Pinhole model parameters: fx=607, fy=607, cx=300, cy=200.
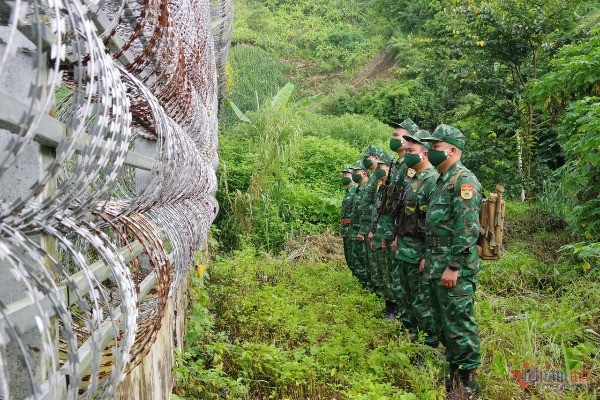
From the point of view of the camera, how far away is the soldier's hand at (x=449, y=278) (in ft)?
13.1

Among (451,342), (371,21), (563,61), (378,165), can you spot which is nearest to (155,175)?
(451,342)

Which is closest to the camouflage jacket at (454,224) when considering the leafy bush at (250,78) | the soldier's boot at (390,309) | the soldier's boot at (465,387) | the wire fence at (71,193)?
the soldier's boot at (465,387)

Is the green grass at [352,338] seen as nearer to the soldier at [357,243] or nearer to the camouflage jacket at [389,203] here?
the soldier at [357,243]

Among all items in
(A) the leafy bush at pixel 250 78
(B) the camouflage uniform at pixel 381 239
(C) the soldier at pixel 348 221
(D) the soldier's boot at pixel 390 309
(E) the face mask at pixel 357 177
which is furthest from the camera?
(A) the leafy bush at pixel 250 78

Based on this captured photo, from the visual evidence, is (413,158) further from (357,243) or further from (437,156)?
(357,243)

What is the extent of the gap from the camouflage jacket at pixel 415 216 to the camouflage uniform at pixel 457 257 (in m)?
→ 0.64

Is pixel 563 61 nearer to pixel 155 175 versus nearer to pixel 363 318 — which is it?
pixel 363 318

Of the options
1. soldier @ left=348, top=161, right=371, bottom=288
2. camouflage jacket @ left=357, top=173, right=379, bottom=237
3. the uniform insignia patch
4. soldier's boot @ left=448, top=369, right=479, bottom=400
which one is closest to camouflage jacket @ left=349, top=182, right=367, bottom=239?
soldier @ left=348, top=161, right=371, bottom=288

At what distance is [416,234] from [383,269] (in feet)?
4.56

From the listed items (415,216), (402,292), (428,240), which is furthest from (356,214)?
(428,240)

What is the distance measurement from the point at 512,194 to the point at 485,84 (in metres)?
2.11

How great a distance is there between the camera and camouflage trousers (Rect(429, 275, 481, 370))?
13.2ft

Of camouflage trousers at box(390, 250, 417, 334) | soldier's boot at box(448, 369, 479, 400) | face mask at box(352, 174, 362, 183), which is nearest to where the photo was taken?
soldier's boot at box(448, 369, 479, 400)

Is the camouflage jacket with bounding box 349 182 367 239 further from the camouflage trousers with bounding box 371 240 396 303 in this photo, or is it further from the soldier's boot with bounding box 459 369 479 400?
the soldier's boot with bounding box 459 369 479 400
